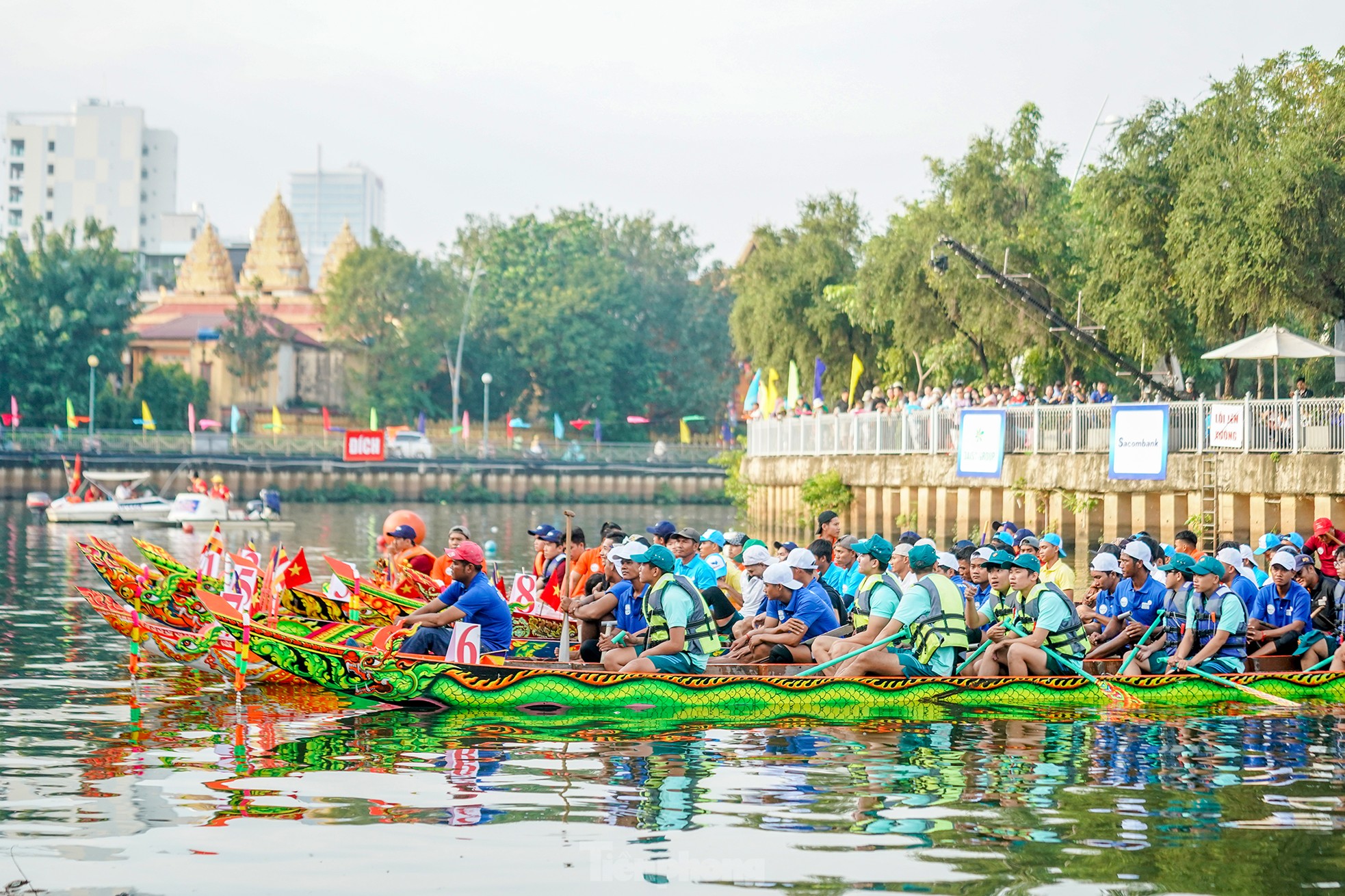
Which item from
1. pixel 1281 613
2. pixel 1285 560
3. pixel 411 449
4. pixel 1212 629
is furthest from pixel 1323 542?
pixel 411 449

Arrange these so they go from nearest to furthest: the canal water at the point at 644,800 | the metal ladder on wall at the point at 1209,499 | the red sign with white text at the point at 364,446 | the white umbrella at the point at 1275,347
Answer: the canal water at the point at 644,800 < the metal ladder on wall at the point at 1209,499 < the white umbrella at the point at 1275,347 < the red sign with white text at the point at 364,446

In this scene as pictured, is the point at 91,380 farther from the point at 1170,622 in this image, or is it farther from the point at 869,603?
the point at 1170,622

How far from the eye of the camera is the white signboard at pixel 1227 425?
92.2ft

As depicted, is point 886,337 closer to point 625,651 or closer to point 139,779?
point 625,651

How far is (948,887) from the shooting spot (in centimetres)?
920

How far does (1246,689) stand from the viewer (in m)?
16.2

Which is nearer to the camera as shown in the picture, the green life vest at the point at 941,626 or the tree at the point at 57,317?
the green life vest at the point at 941,626

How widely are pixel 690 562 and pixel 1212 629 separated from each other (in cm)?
541

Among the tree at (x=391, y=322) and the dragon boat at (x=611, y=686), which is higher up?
the tree at (x=391, y=322)

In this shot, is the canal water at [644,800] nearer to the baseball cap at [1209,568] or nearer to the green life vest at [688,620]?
the green life vest at [688,620]

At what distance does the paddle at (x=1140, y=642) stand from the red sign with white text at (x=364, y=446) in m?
61.2

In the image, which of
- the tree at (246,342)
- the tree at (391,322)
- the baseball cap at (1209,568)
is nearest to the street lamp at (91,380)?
the tree at (246,342)

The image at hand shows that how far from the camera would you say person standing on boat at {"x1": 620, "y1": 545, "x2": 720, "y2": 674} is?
14.8 meters

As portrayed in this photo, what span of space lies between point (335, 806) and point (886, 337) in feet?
144
